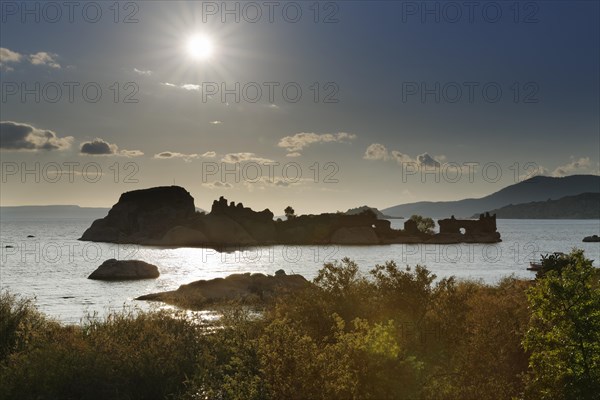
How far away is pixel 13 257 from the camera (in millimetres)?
161500

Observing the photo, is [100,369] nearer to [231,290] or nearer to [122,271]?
[231,290]

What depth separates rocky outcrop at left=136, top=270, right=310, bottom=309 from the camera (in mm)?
60500

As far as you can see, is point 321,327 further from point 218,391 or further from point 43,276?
point 43,276

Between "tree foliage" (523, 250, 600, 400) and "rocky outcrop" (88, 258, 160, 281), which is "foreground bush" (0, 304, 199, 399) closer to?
"tree foliage" (523, 250, 600, 400)

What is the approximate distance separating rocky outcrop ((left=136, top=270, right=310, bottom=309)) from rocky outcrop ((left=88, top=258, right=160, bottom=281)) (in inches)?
1200

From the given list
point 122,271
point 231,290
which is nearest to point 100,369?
point 231,290

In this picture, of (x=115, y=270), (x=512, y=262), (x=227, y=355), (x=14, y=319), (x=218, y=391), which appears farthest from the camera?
(x=512, y=262)

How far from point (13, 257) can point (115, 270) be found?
8091 centimetres

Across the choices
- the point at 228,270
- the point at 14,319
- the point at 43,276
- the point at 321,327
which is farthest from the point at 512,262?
the point at 14,319

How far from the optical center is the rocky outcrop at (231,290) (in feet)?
198

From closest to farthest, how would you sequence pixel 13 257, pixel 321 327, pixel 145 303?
1. pixel 321 327
2. pixel 145 303
3. pixel 13 257

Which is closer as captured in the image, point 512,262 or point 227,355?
point 227,355

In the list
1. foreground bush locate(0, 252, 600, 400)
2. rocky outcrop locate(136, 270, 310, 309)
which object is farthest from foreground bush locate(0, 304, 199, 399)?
rocky outcrop locate(136, 270, 310, 309)

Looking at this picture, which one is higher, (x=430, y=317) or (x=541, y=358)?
(x=541, y=358)
